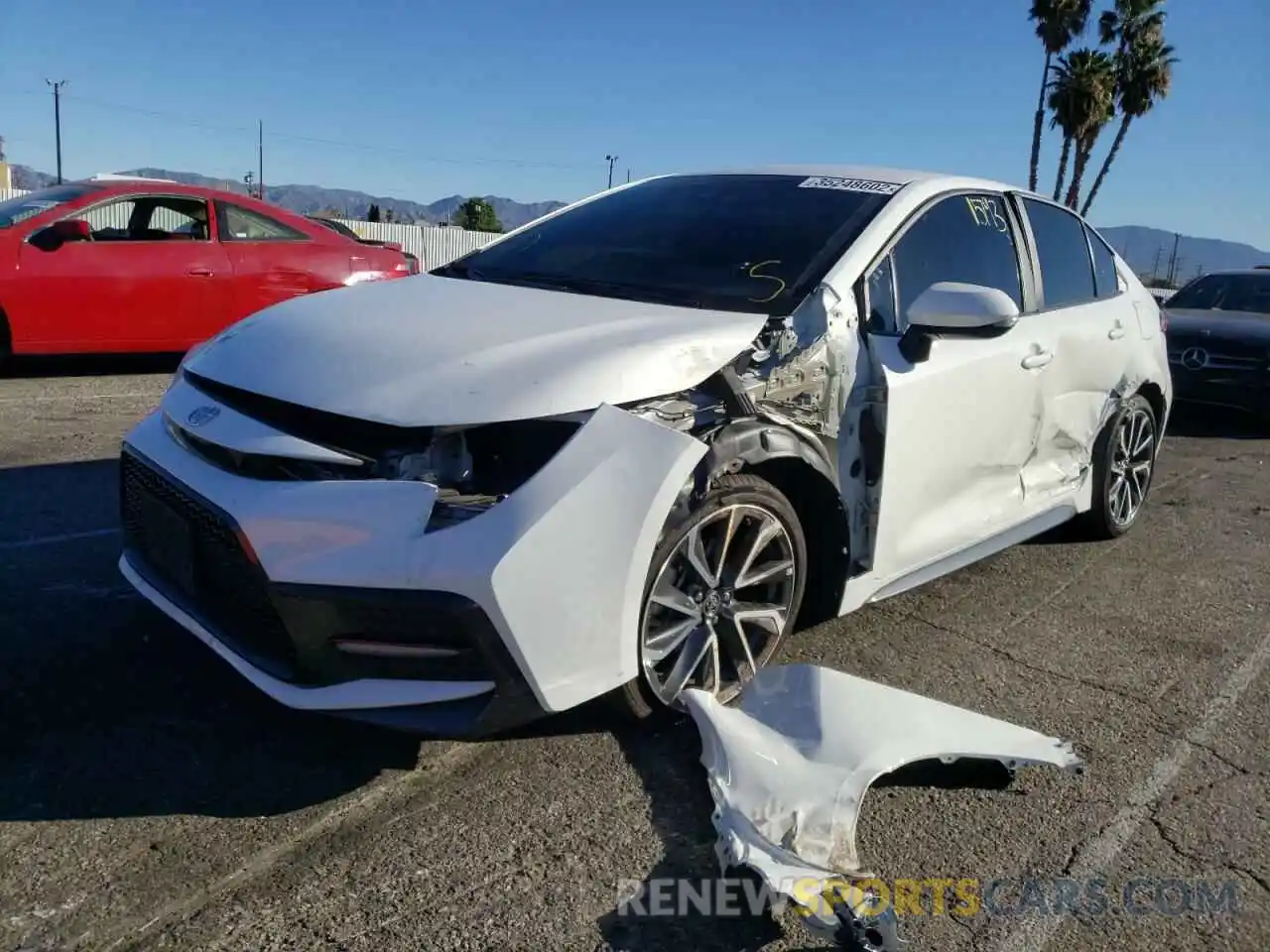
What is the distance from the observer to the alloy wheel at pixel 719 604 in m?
2.91

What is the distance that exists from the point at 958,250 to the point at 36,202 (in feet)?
22.4

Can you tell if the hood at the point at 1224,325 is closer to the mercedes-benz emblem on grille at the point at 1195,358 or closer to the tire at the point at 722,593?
the mercedes-benz emblem on grille at the point at 1195,358

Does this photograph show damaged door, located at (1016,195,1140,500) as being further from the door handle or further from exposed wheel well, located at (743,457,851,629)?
exposed wheel well, located at (743,457,851,629)

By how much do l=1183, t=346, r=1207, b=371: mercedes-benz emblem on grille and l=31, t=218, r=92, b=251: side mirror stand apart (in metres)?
8.46

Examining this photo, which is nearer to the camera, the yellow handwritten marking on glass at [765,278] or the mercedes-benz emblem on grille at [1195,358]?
the yellow handwritten marking on glass at [765,278]

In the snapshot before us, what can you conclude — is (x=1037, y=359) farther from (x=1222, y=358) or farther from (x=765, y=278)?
(x=1222, y=358)

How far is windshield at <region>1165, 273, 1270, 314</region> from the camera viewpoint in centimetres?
1005

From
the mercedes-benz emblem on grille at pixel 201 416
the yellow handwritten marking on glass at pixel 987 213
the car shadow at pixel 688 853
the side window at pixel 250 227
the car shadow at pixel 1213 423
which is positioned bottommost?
the car shadow at pixel 688 853

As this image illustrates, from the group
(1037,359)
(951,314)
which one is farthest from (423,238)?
(951,314)

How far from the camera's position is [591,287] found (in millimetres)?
3625

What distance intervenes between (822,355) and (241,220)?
6841 mm

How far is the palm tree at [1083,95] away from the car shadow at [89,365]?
109 ft

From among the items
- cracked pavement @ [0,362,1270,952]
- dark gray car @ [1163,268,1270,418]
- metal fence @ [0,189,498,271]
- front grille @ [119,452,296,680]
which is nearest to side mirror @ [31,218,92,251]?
cracked pavement @ [0,362,1270,952]

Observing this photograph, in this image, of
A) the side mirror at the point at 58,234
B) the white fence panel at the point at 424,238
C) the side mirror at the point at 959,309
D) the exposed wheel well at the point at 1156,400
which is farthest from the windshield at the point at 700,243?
the white fence panel at the point at 424,238
